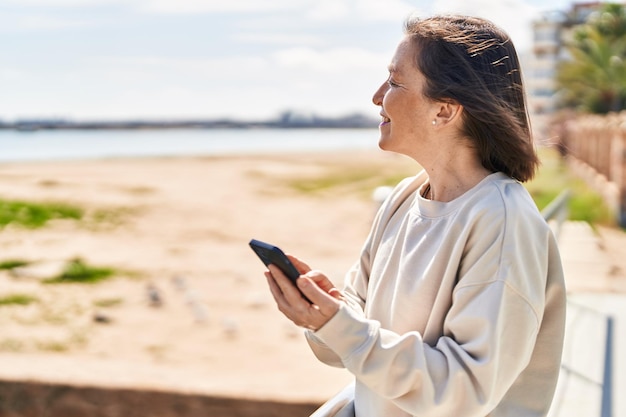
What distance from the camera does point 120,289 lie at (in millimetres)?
14750

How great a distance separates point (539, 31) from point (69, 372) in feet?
280

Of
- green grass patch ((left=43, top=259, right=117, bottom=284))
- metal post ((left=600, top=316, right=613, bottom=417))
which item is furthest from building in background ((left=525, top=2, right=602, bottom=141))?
metal post ((left=600, top=316, right=613, bottom=417))

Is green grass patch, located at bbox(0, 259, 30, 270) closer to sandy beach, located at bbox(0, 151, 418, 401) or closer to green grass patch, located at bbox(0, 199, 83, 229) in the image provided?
sandy beach, located at bbox(0, 151, 418, 401)

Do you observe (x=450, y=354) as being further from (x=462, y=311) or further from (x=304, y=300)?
(x=304, y=300)

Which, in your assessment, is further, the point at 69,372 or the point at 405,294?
the point at 69,372

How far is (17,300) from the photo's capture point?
1338cm

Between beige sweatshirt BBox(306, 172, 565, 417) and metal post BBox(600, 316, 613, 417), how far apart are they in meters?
1.98

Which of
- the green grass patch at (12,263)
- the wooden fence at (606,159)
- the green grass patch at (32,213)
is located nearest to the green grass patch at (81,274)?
the green grass patch at (12,263)

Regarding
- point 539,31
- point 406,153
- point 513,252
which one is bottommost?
point 539,31

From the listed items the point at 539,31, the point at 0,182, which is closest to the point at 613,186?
the point at 0,182

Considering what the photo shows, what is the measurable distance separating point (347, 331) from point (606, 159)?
1532 cm

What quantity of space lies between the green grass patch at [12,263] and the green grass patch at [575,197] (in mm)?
10110

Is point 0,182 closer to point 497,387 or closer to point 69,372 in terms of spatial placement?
point 69,372

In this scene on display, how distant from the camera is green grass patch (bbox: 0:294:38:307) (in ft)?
43.4
